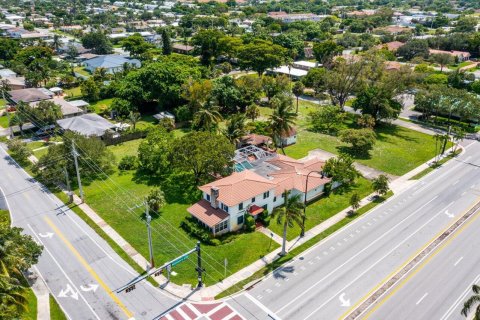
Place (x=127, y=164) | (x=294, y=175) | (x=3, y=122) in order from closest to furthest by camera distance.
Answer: (x=294, y=175) < (x=127, y=164) < (x=3, y=122)

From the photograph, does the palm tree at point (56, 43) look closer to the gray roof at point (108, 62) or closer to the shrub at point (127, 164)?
the gray roof at point (108, 62)

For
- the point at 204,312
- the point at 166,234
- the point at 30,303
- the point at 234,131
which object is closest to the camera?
the point at 204,312

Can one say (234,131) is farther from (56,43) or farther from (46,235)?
(56,43)

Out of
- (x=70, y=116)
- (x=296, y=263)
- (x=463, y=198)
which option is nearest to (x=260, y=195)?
(x=296, y=263)

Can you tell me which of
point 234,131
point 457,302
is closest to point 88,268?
point 234,131

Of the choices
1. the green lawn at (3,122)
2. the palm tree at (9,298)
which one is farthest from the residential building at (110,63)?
the palm tree at (9,298)

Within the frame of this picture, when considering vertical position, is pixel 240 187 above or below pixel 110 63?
below

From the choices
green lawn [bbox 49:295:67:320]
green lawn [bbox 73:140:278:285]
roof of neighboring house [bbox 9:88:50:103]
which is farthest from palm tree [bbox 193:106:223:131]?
roof of neighboring house [bbox 9:88:50:103]
